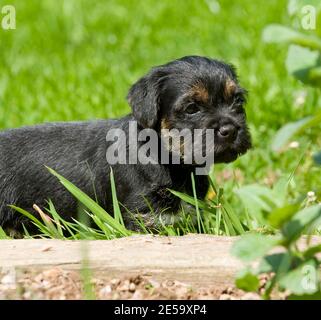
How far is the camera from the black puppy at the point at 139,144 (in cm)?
464

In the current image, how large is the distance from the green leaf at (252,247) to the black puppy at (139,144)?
2.03m

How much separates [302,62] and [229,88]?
7.00ft

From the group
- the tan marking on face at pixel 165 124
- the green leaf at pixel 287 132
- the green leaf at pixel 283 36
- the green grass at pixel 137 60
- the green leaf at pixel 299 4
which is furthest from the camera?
the green grass at pixel 137 60

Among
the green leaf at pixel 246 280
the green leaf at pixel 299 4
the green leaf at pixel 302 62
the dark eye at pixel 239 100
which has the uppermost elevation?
the green leaf at pixel 299 4

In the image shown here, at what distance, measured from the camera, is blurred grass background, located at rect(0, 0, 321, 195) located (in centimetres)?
674

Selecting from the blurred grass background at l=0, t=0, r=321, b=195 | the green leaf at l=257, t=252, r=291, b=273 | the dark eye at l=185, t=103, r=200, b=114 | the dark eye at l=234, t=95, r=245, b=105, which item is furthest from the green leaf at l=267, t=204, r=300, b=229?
the blurred grass background at l=0, t=0, r=321, b=195

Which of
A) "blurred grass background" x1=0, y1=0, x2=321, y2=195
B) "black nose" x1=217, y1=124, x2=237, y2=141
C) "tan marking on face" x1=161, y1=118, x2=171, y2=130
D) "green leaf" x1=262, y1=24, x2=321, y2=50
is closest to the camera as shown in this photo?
"green leaf" x1=262, y1=24, x2=321, y2=50

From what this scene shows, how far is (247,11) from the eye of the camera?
9703 mm

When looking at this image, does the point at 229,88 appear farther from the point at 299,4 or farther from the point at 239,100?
the point at 299,4

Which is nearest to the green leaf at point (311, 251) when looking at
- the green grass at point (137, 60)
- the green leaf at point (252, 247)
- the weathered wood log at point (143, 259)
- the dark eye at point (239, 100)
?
the green leaf at point (252, 247)

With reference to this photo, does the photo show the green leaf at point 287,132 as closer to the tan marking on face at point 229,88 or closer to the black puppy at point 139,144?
the black puppy at point 139,144

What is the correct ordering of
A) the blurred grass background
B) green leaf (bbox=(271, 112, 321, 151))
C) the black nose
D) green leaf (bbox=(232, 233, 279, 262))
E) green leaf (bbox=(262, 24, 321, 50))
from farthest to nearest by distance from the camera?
the blurred grass background, the black nose, green leaf (bbox=(232, 233, 279, 262)), green leaf (bbox=(262, 24, 321, 50)), green leaf (bbox=(271, 112, 321, 151))

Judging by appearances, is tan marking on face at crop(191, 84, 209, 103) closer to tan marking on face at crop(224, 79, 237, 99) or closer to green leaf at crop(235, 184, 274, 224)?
tan marking on face at crop(224, 79, 237, 99)

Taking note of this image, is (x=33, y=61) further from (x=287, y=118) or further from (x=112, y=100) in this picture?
(x=287, y=118)
